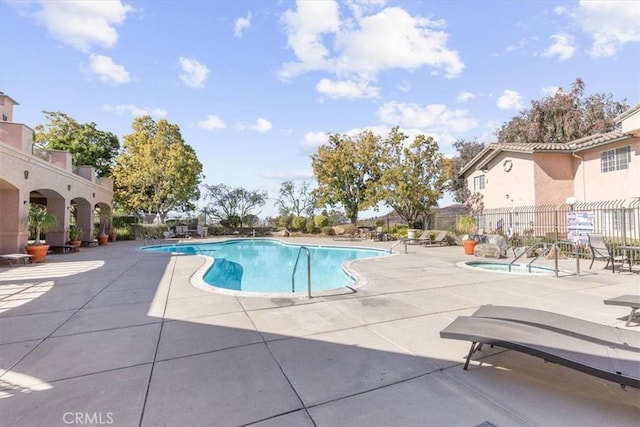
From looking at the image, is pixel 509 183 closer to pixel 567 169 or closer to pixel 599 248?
pixel 567 169

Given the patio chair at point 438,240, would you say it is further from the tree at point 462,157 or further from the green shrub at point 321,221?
the green shrub at point 321,221

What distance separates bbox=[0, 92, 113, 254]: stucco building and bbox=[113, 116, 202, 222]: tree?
644 centimetres

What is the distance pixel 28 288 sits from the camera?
22.3 ft

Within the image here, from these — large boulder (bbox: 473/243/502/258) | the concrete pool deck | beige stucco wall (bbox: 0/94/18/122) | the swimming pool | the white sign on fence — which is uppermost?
beige stucco wall (bbox: 0/94/18/122)

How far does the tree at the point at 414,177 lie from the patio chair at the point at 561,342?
62.3 feet

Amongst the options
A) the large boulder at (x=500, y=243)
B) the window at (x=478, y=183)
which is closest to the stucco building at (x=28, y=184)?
the large boulder at (x=500, y=243)

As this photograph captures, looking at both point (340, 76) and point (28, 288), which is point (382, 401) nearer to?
point (28, 288)

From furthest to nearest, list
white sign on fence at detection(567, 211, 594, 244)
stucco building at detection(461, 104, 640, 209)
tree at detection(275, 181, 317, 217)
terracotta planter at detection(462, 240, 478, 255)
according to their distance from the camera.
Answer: tree at detection(275, 181, 317, 217), stucco building at detection(461, 104, 640, 209), terracotta planter at detection(462, 240, 478, 255), white sign on fence at detection(567, 211, 594, 244)

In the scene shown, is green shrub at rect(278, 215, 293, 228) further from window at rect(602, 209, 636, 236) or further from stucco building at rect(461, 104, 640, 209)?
window at rect(602, 209, 636, 236)

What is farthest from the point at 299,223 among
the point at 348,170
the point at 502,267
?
the point at 502,267

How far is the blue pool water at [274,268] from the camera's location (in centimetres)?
912

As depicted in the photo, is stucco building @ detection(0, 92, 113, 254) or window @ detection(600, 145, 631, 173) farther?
window @ detection(600, 145, 631, 173)

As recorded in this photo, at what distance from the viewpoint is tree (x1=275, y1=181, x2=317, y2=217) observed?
30672mm

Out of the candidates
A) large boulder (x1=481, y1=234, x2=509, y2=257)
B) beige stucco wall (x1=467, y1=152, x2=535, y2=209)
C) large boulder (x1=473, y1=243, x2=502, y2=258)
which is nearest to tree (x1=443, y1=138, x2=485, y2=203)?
beige stucco wall (x1=467, y1=152, x2=535, y2=209)
